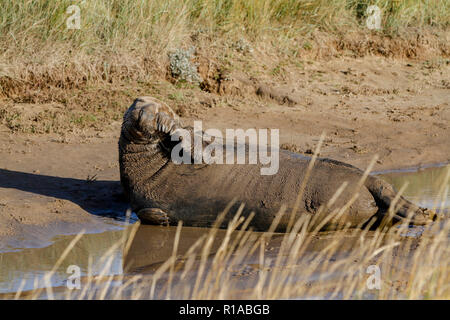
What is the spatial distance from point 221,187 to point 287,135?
326 cm

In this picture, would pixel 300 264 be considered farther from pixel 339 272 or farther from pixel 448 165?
pixel 448 165

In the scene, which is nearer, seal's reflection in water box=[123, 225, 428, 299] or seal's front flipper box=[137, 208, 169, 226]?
seal's reflection in water box=[123, 225, 428, 299]

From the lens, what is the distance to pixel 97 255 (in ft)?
20.1

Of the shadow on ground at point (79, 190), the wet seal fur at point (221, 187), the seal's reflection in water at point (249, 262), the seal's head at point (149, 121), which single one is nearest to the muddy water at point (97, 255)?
the seal's reflection in water at point (249, 262)

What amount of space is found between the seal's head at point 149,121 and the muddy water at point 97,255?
0.90 m

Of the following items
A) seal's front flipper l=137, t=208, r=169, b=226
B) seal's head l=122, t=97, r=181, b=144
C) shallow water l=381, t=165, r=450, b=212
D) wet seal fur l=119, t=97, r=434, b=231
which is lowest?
seal's front flipper l=137, t=208, r=169, b=226

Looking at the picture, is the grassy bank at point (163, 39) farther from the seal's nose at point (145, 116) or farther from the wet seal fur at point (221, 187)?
the seal's nose at point (145, 116)

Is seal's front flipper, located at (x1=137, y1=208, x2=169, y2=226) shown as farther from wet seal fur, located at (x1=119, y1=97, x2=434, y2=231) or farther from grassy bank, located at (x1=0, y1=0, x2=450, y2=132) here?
grassy bank, located at (x1=0, y1=0, x2=450, y2=132)

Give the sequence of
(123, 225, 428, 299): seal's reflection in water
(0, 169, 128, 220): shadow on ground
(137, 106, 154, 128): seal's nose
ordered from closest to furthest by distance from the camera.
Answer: (123, 225, 428, 299): seal's reflection in water
(137, 106, 154, 128): seal's nose
(0, 169, 128, 220): shadow on ground

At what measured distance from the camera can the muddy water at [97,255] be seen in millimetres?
5590

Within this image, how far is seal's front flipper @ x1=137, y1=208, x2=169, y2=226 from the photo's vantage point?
6.81 m

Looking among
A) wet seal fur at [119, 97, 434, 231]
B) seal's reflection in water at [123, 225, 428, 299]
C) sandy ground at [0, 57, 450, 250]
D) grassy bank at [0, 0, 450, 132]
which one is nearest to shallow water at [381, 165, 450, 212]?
sandy ground at [0, 57, 450, 250]

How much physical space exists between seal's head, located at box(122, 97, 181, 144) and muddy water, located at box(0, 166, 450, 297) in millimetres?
904
